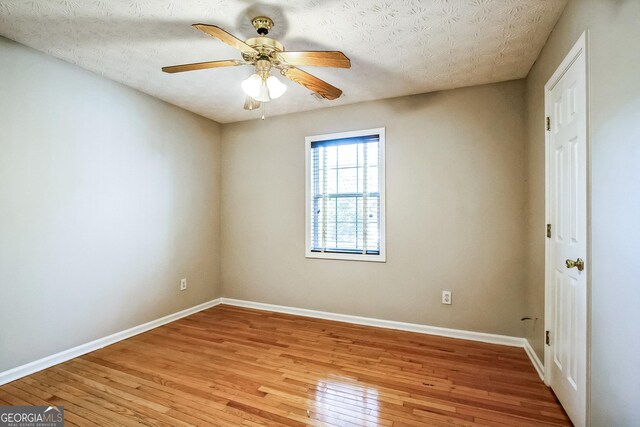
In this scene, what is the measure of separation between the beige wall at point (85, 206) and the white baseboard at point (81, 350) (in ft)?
0.16

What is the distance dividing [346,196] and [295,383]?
1990 mm

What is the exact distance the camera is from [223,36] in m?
1.66

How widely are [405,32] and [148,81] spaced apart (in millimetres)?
2360

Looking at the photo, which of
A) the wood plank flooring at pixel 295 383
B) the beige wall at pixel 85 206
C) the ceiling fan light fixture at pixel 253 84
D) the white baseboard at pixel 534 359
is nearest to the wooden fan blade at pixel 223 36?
the ceiling fan light fixture at pixel 253 84

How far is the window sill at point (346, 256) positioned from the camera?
3.33m

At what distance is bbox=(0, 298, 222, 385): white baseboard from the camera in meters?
2.21

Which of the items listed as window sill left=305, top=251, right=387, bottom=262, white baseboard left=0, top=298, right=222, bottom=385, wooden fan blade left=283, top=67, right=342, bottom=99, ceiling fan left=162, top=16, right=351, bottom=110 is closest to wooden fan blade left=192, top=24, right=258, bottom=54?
ceiling fan left=162, top=16, right=351, bottom=110

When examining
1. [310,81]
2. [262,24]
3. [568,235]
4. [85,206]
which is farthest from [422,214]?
[85,206]

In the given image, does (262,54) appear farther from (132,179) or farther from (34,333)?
(34,333)

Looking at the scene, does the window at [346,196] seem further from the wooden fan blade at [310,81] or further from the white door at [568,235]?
the white door at [568,235]

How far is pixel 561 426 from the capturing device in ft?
5.69

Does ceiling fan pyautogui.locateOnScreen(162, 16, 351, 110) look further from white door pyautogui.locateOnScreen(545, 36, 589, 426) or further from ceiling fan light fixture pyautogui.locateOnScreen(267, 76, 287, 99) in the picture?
white door pyautogui.locateOnScreen(545, 36, 589, 426)


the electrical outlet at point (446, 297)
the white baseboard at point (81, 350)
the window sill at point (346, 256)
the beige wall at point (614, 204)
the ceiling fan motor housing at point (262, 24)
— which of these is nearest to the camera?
the beige wall at point (614, 204)

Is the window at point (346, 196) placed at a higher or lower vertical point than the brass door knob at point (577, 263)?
higher
